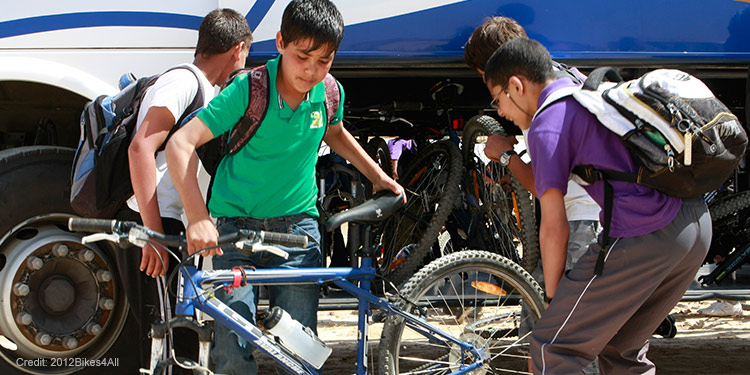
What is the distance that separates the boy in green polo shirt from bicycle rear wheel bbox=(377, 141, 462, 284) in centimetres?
125

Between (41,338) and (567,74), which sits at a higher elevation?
(567,74)

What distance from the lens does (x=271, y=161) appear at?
9.43 feet

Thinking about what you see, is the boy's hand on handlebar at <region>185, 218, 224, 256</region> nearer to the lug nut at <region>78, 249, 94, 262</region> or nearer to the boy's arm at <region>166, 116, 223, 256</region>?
the boy's arm at <region>166, 116, 223, 256</region>

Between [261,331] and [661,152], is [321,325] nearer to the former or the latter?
[261,331]

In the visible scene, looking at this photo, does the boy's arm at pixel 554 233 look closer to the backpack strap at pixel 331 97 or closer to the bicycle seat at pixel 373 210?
the bicycle seat at pixel 373 210

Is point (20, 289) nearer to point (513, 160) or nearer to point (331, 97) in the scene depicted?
point (331, 97)

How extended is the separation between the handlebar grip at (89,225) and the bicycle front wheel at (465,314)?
1.40 metres

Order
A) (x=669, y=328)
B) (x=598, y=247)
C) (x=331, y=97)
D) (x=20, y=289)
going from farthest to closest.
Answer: (x=669, y=328), (x=20, y=289), (x=331, y=97), (x=598, y=247)

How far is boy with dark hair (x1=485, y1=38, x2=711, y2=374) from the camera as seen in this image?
2473 millimetres

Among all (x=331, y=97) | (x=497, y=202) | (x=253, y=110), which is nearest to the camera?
(x=253, y=110)

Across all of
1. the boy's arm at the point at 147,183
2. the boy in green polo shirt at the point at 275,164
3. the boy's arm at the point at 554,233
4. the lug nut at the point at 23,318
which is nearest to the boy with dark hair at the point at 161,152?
the boy's arm at the point at 147,183

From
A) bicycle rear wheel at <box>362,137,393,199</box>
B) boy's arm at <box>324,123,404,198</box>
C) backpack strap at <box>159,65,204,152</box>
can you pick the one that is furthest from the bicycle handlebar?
bicycle rear wheel at <box>362,137,393,199</box>

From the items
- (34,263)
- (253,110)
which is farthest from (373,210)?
(34,263)

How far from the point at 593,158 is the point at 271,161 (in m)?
1.17
